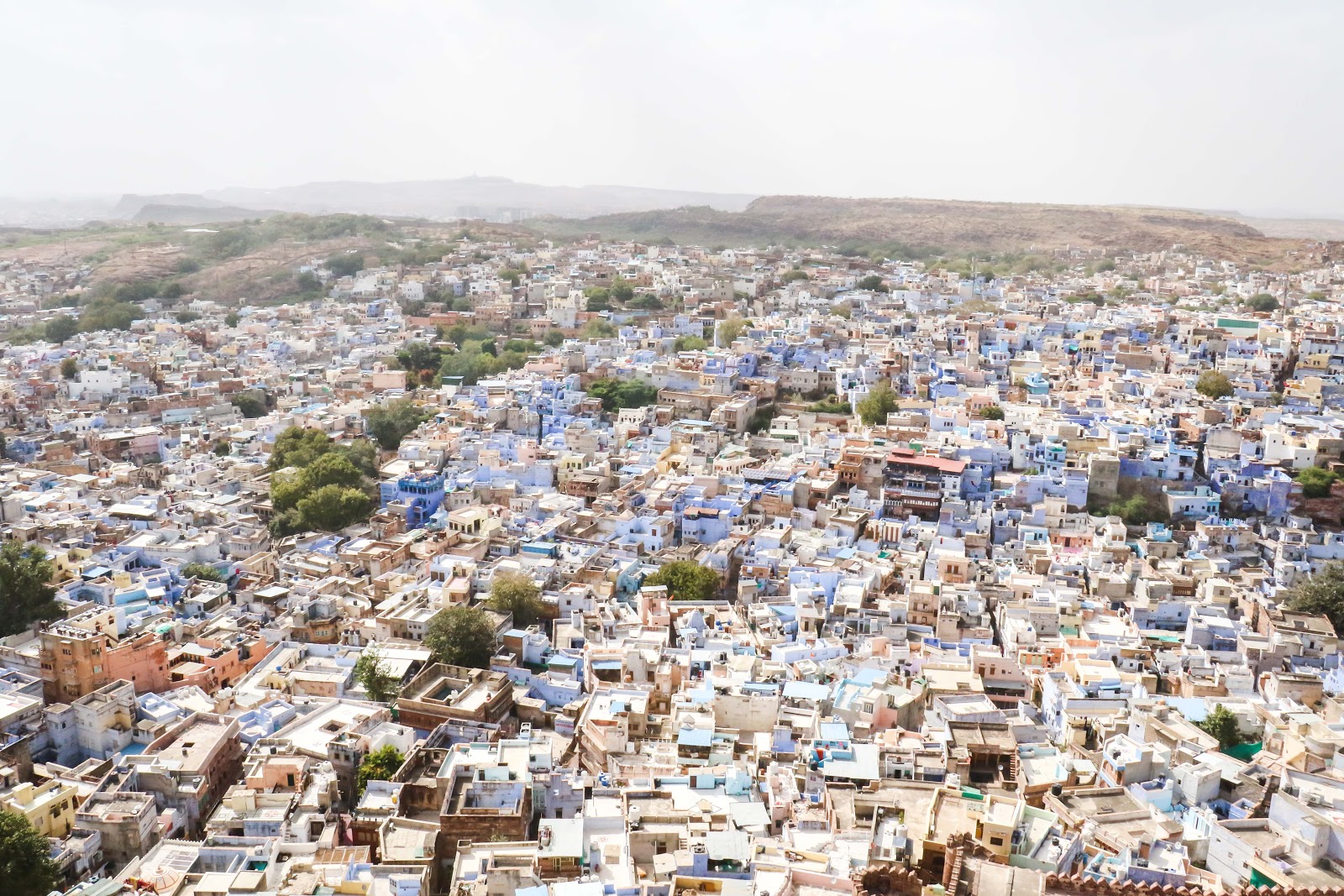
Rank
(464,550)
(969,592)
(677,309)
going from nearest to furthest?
(969,592)
(464,550)
(677,309)

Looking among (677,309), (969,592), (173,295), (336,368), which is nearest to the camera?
(969,592)

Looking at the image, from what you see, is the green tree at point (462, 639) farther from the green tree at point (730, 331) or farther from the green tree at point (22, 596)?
the green tree at point (730, 331)

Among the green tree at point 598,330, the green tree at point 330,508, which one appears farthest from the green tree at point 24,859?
the green tree at point 598,330

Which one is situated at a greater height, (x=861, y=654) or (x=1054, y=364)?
(x=1054, y=364)

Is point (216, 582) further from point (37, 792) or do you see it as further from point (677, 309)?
point (677, 309)

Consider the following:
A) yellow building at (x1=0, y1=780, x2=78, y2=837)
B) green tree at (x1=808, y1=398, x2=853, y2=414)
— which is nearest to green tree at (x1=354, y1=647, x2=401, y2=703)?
yellow building at (x1=0, y1=780, x2=78, y2=837)

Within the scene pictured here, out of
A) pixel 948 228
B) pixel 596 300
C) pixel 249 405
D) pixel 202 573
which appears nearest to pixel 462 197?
pixel 948 228

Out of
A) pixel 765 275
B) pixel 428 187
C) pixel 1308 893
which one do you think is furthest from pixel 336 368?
pixel 428 187
